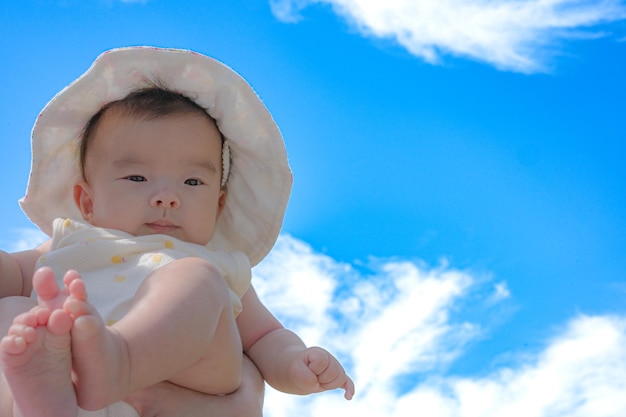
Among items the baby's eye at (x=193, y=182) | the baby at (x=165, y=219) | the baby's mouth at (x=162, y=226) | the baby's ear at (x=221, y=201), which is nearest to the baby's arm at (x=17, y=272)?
the baby at (x=165, y=219)

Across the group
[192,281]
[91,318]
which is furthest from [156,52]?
[91,318]

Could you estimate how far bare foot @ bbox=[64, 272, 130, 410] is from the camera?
→ 1.67 meters

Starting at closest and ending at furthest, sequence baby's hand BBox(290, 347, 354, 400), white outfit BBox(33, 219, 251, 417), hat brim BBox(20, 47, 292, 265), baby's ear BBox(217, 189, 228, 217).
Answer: white outfit BBox(33, 219, 251, 417) < baby's hand BBox(290, 347, 354, 400) < hat brim BBox(20, 47, 292, 265) < baby's ear BBox(217, 189, 228, 217)

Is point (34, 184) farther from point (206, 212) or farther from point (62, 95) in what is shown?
point (206, 212)

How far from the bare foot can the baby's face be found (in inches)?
38.3

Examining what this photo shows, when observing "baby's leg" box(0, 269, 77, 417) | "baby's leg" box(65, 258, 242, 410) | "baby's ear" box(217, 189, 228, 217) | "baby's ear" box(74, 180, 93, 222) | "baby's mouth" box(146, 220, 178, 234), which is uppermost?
"baby's ear" box(217, 189, 228, 217)

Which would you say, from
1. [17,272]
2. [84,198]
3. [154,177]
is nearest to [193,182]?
[154,177]

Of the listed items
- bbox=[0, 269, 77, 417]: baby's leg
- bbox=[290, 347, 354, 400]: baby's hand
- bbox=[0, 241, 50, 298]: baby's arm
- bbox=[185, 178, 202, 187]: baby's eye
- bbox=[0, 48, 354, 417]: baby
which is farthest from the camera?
bbox=[185, 178, 202, 187]: baby's eye

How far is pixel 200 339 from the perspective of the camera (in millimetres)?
2025

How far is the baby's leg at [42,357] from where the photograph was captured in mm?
1638

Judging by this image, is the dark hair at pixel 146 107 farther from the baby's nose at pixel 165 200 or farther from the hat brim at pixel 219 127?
the baby's nose at pixel 165 200

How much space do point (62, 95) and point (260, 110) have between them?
743 mm

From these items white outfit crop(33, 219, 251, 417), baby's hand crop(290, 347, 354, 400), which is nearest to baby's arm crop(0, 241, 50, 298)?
white outfit crop(33, 219, 251, 417)

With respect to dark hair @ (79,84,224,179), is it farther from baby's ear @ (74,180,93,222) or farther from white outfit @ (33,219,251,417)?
white outfit @ (33,219,251,417)
